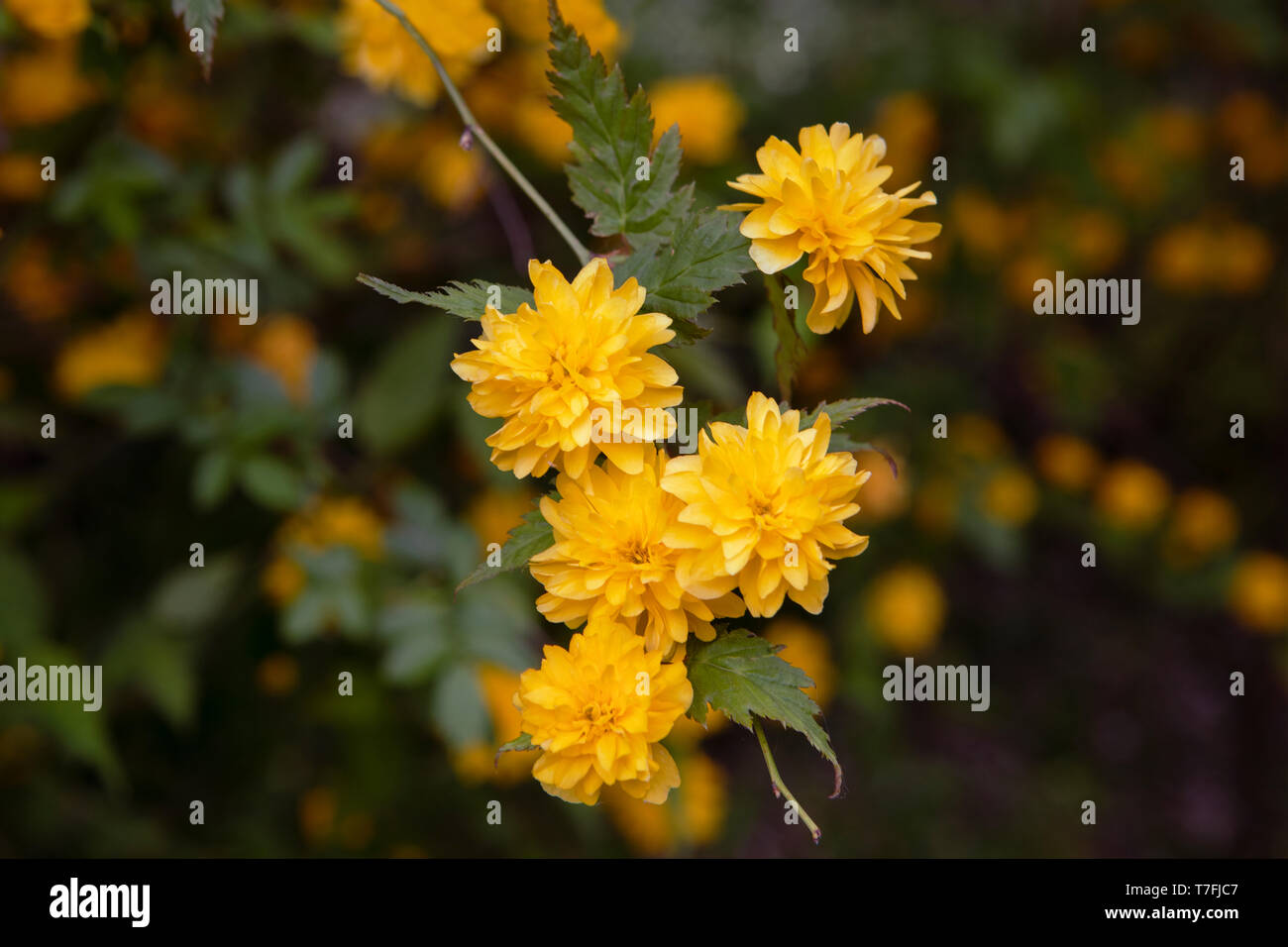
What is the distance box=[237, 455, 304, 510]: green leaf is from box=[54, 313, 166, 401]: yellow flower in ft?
1.34

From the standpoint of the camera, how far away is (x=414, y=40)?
49.2 inches

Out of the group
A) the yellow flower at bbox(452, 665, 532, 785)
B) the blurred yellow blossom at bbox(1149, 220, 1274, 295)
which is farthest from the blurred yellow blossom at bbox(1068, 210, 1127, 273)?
the yellow flower at bbox(452, 665, 532, 785)

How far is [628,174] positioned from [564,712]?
1.52ft

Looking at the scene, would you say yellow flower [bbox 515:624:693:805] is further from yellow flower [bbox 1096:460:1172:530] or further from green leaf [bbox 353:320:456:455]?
yellow flower [bbox 1096:460:1172:530]

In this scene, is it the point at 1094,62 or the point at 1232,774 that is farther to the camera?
the point at 1232,774

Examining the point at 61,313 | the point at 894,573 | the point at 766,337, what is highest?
the point at 61,313

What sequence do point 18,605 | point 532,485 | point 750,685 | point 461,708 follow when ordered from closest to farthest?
1. point 750,685
2. point 461,708
3. point 18,605
4. point 532,485

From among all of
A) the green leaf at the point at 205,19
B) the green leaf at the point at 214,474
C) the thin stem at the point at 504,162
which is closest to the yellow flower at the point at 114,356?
the green leaf at the point at 214,474

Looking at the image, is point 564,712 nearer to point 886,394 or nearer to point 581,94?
point 581,94

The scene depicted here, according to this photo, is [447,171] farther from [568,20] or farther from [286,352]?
[568,20]

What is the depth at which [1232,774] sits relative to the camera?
310 cm

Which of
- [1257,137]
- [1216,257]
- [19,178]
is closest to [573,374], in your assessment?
[19,178]

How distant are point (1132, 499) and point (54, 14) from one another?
8.63ft
